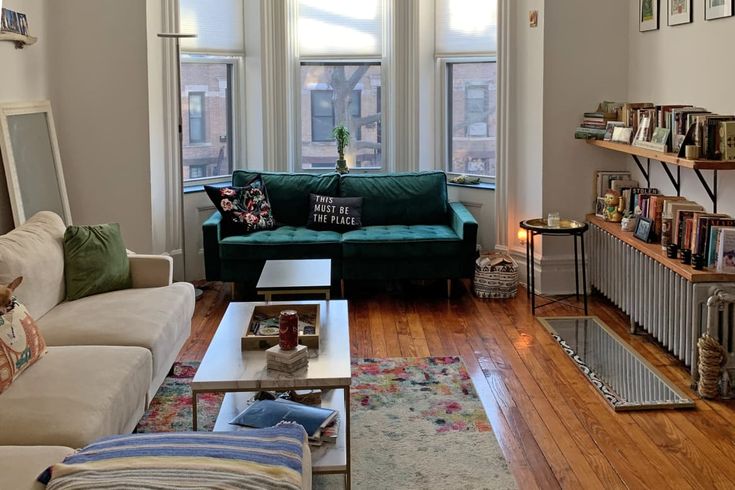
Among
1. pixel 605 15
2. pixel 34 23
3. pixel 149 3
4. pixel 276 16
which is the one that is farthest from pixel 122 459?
pixel 276 16

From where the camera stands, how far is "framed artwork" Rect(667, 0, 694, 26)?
491 centimetres

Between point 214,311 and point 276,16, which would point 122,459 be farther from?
point 276,16

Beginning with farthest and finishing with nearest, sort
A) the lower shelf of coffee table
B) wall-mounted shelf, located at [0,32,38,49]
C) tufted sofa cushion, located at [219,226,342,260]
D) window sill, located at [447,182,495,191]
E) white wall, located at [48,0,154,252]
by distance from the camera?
window sill, located at [447,182,495,191] → tufted sofa cushion, located at [219,226,342,260] → white wall, located at [48,0,154,252] → wall-mounted shelf, located at [0,32,38,49] → the lower shelf of coffee table

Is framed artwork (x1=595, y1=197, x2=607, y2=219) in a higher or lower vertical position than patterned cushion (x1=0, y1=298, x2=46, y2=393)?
higher

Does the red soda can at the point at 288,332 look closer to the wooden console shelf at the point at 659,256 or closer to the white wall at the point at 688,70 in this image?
the wooden console shelf at the point at 659,256

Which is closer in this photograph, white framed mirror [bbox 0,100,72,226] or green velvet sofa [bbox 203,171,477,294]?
white framed mirror [bbox 0,100,72,226]

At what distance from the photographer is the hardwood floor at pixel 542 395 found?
3.40 metres

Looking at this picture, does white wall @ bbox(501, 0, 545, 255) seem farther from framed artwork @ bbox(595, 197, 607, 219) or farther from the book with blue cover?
the book with blue cover

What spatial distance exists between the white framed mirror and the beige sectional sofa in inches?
20.0

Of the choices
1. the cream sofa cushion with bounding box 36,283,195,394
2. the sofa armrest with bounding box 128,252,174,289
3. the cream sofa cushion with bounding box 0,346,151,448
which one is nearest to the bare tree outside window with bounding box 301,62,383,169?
the sofa armrest with bounding box 128,252,174,289

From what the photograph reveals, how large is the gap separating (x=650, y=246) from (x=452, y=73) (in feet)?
9.35

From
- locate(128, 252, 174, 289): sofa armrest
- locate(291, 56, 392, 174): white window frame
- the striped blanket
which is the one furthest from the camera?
locate(291, 56, 392, 174): white window frame

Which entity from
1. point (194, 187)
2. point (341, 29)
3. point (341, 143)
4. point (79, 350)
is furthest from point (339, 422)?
point (341, 29)

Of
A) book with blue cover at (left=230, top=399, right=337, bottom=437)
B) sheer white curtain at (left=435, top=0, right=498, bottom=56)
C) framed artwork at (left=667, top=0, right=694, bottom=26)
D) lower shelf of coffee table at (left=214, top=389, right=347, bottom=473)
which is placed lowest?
lower shelf of coffee table at (left=214, top=389, right=347, bottom=473)
